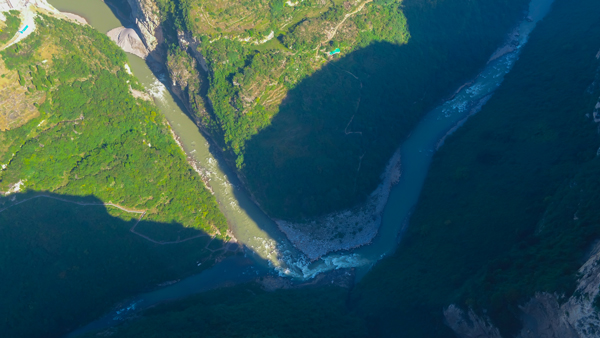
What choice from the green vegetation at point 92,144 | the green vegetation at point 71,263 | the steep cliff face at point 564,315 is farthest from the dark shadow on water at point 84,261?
the steep cliff face at point 564,315

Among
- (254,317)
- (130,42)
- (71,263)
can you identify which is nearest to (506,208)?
(254,317)

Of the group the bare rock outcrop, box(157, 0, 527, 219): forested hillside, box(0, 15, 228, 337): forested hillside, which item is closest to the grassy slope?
box(157, 0, 527, 219): forested hillside

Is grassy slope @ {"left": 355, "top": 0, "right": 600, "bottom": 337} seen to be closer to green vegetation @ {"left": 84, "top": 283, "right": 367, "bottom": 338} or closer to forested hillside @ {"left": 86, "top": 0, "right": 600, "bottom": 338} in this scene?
forested hillside @ {"left": 86, "top": 0, "right": 600, "bottom": 338}

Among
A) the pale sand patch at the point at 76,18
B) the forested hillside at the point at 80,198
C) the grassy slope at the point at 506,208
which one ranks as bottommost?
the grassy slope at the point at 506,208

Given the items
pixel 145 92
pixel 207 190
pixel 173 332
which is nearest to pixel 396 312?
pixel 173 332

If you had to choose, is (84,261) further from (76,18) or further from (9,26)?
(76,18)

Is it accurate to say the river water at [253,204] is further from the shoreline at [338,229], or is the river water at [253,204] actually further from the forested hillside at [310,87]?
the forested hillside at [310,87]
